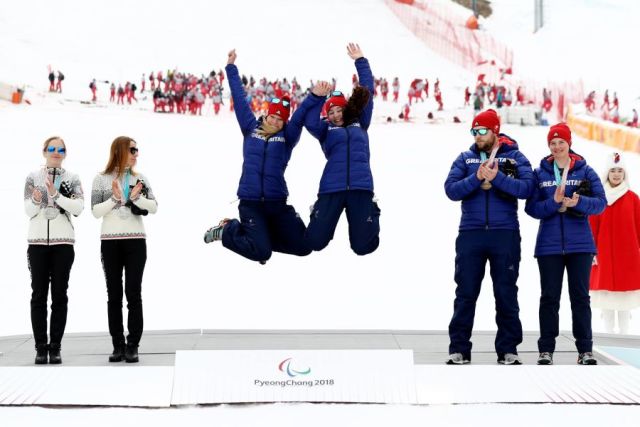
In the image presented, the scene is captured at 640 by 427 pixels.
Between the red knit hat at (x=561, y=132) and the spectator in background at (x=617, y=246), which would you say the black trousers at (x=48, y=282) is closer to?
the red knit hat at (x=561, y=132)

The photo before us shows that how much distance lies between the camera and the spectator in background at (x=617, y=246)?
7113 millimetres

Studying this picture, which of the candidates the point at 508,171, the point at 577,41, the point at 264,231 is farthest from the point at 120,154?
the point at 577,41

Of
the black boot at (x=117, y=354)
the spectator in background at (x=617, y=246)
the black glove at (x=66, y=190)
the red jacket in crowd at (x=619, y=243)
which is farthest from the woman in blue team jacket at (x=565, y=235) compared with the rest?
the black glove at (x=66, y=190)

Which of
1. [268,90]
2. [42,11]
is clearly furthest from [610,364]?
[42,11]

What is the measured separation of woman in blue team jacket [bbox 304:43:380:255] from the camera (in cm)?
623

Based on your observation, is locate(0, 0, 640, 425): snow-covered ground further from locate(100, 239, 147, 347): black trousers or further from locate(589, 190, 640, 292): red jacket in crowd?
locate(589, 190, 640, 292): red jacket in crowd

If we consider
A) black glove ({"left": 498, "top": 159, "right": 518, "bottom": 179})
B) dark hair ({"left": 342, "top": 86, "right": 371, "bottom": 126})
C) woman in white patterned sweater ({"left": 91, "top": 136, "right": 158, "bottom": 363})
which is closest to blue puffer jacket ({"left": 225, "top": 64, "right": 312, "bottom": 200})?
dark hair ({"left": 342, "top": 86, "right": 371, "bottom": 126})

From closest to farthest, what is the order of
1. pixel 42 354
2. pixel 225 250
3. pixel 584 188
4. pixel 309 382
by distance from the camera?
pixel 309 382 → pixel 584 188 → pixel 42 354 → pixel 225 250

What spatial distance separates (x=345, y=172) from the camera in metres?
6.23

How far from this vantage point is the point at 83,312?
9062 millimetres

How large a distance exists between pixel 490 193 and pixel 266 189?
4.83ft

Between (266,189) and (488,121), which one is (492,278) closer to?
(488,121)

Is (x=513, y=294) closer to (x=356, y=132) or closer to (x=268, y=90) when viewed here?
(x=356, y=132)

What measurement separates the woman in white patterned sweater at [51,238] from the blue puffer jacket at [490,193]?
2.26 metres
